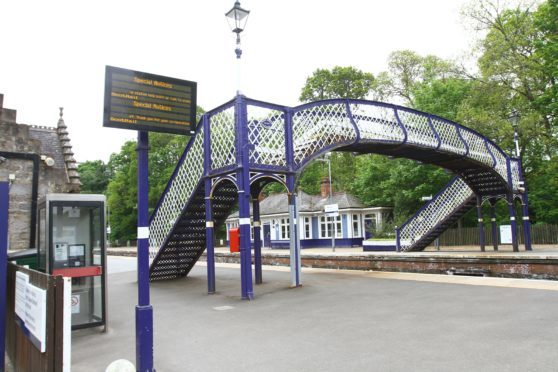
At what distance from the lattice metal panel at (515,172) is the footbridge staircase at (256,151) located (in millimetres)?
3639

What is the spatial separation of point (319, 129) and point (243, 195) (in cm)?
332

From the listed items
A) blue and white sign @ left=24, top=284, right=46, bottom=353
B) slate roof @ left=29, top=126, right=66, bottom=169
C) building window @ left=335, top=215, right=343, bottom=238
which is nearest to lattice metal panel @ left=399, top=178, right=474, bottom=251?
building window @ left=335, top=215, right=343, bottom=238

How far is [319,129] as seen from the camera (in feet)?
40.9

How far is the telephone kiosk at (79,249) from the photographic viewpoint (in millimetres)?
7539

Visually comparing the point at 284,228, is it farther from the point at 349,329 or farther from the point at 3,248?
the point at 3,248

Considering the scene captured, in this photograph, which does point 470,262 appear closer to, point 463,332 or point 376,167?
point 463,332

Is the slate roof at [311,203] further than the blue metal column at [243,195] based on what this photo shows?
Yes

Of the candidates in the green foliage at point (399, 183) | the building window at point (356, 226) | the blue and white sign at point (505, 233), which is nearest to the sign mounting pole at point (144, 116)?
the blue and white sign at point (505, 233)

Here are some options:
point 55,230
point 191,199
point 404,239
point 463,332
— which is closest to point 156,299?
point 191,199

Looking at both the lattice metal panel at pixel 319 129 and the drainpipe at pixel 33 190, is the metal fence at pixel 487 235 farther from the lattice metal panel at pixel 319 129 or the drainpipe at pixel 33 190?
the drainpipe at pixel 33 190

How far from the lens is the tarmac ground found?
5.31 metres

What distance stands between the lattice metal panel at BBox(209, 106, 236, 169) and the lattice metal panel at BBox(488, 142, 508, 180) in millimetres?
13518

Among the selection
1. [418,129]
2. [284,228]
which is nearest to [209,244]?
[418,129]

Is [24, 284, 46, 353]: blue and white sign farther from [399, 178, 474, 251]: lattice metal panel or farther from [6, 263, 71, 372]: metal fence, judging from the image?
[399, 178, 474, 251]: lattice metal panel
